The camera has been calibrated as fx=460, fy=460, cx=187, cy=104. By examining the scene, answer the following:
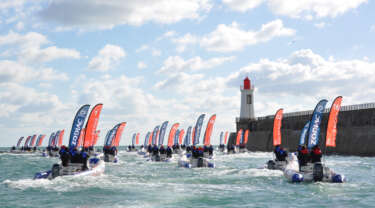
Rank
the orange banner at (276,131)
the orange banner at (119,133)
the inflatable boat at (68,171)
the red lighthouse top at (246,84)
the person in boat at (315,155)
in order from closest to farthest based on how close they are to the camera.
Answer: the person in boat at (315,155), the inflatable boat at (68,171), the orange banner at (276,131), the orange banner at (119,133), the red lighthouse top at (246,84)

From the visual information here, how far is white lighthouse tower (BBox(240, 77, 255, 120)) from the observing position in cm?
8288

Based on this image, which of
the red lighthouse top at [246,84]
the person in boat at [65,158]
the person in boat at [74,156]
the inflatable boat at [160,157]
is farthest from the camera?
the red lighthouse top at [246,84]

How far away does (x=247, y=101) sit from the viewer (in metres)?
83.4

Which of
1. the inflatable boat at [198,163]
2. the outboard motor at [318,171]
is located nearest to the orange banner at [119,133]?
the inflatable boat at [198,163]

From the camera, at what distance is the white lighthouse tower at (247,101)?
8288 cm

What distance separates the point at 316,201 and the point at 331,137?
778 cm

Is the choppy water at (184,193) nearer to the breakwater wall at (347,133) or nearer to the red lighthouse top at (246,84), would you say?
the breakwater wall at (347,133)

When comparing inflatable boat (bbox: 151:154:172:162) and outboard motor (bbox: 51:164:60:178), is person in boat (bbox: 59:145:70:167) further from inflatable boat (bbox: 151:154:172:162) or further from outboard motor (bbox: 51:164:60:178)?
inflatable boat (bbox: 151:154:172:162)

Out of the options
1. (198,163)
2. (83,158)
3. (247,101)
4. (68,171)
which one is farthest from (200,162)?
(247,101)

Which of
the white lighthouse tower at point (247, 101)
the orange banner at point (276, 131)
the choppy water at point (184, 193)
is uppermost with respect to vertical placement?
the white lighthouse tower at point (247, 101)

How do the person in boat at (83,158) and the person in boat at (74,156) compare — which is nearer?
the person in boat at (74,156)

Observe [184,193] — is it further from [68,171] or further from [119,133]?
[119,133]

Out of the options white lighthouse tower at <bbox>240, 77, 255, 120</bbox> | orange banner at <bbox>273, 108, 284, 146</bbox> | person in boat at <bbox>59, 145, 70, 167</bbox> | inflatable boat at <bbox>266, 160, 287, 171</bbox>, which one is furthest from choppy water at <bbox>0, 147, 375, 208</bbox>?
white lighthouse tower at <bbox>240, 77, 255, 120</bbox>

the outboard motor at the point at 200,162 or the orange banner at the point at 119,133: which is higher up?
the orange banner at the point at 119,133
